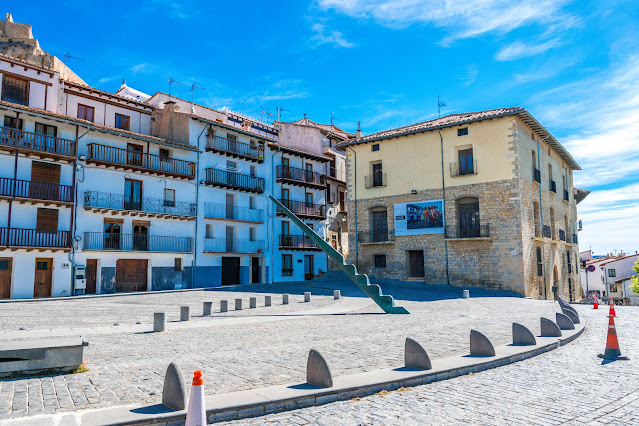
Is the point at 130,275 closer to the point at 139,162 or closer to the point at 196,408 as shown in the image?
the point at 139,162

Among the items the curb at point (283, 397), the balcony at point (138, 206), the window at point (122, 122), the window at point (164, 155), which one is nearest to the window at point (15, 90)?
the window at point (122, 122)

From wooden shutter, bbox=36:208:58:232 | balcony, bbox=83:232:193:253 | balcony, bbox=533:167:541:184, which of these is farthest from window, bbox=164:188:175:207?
balcony, bbox=533:167:541:184

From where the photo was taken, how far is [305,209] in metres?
41.3

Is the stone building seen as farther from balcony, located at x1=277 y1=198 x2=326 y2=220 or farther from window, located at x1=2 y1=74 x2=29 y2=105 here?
window, located at x1=2 y1=74 x2=29 y2=105

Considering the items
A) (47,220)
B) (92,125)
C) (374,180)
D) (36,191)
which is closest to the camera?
(36,191)

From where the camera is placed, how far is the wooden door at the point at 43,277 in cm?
2538

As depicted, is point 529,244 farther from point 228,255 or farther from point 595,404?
point 595,404

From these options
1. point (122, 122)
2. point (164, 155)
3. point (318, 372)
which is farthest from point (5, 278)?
point (318, 372)

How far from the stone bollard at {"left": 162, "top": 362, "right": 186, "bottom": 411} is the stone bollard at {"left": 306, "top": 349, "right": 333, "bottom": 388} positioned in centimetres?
171

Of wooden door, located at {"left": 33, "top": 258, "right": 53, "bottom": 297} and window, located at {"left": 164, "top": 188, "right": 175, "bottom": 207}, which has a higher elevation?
window, located at {"left": 164, "top": 188, "right": 175, "bottom": 207}

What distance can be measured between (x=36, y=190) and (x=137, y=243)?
21.4ft

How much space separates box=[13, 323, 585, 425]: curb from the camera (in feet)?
15.9

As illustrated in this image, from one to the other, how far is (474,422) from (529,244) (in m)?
26.7

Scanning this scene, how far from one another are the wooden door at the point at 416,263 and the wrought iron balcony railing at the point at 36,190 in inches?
861
